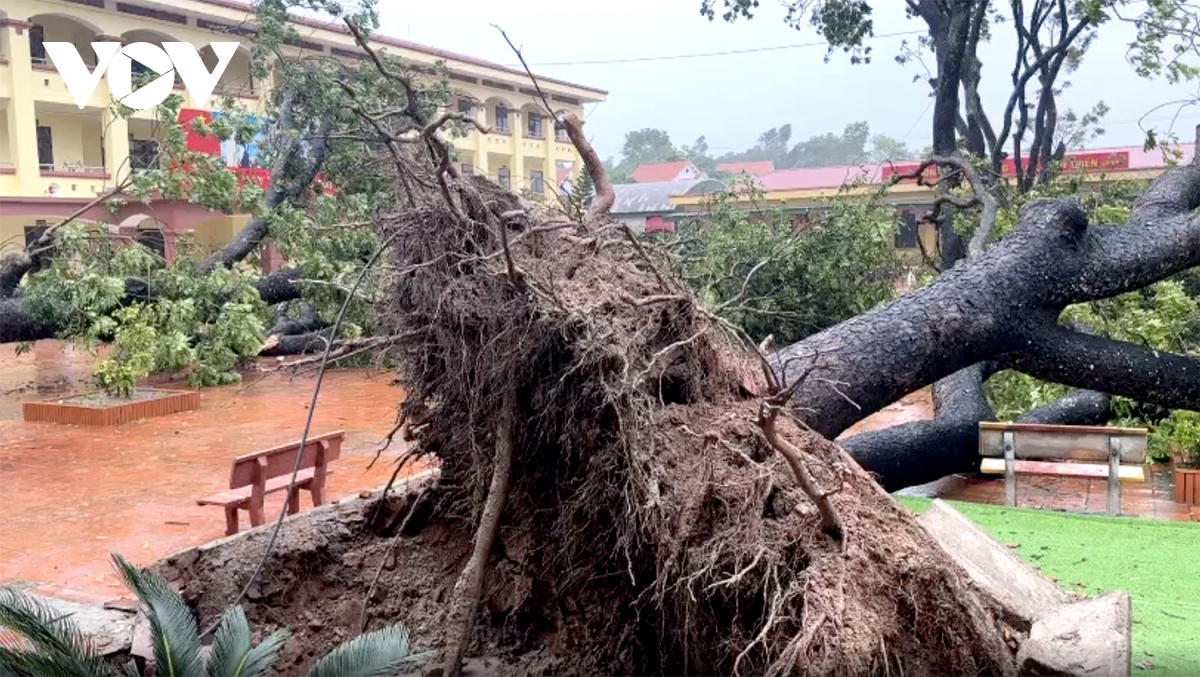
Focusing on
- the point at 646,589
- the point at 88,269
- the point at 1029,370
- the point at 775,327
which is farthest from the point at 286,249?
the point at 646,589

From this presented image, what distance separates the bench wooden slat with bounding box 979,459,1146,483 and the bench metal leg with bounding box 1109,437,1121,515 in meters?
0.03

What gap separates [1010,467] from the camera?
7898 mm

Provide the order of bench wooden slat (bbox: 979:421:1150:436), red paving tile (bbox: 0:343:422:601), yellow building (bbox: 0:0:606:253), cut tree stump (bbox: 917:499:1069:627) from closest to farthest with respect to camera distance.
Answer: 1. cut tree stump (bbox: 917:499:1069:627)
2. red paving tile (bbox: 0:343:422:601)
3. bench wooden slat (bbox: 979:421:1150:436)
4. yellow building (bbox: 0:0:606:253)

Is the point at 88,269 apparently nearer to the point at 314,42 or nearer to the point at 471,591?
the point at 471,591

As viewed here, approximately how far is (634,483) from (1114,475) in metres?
5.13

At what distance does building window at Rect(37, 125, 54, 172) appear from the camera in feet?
79.9

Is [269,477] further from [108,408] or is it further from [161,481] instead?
[108,408]

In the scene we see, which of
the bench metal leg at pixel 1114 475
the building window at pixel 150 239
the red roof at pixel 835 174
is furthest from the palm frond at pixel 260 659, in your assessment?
the red roof at pixel 835 174

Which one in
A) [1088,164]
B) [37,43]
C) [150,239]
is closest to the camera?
[150,239]

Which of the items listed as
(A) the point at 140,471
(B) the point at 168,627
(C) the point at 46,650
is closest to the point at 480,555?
(B) the point at 168,627

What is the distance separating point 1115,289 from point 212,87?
65.1 ft

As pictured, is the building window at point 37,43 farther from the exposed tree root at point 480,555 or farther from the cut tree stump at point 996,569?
the cut tree stump at point 996,569

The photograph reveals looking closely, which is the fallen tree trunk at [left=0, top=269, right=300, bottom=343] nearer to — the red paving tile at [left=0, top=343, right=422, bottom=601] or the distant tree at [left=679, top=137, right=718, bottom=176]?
the red paving tile at [left=0, top=343, right=422, bottom=601]

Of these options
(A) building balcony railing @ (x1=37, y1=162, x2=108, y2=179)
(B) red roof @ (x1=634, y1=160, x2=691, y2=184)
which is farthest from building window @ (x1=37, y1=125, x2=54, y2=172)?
(B) red roof @ (x1=634, y1=160, x2=691, y2=184)
